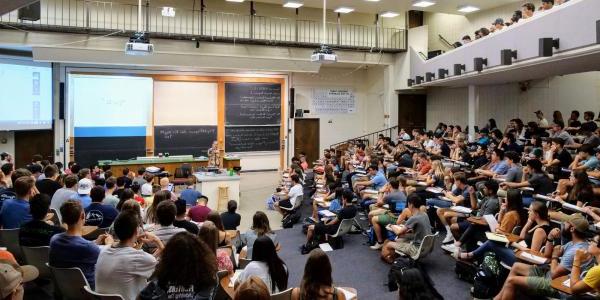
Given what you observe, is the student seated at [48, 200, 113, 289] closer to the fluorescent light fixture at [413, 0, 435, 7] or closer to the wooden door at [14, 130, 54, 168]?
the wooden door at [14, 130, 54, 168]

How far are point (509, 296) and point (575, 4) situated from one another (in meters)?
5.23

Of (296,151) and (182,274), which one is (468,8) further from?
(182,274)

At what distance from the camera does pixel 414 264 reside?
19.9ft

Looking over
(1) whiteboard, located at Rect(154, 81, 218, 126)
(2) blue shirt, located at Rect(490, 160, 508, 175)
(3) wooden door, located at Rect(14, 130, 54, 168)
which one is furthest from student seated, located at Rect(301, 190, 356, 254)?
(3) wooden door, located at Rect(14, 130, 54, 168)

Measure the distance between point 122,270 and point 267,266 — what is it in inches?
44.7

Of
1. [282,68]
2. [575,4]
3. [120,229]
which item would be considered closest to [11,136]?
[282,68]

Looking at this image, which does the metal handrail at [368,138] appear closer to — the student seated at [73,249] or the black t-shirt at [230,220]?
the black t-shirt at [230,220]

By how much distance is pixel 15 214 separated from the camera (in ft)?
17.3

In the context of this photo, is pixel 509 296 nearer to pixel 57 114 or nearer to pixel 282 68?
pixel 282 68

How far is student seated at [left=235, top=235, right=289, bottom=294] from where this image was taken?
3719mm

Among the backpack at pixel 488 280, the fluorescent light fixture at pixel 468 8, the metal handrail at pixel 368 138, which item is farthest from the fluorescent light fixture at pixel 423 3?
the backpack at pixel 488 280

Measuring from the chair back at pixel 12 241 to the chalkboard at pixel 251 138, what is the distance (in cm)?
1072

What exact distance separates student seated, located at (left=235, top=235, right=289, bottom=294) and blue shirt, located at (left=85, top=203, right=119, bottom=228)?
2.72m

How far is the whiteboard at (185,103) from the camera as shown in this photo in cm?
1474
